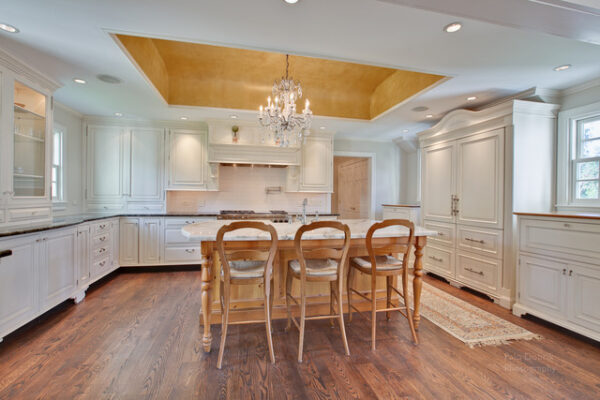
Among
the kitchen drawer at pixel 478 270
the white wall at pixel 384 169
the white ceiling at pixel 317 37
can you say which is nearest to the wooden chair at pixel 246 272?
the white ceiling at pixel 317 37

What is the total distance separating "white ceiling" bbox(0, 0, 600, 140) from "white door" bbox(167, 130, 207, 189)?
4.50ft

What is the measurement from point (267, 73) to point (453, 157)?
2926mm

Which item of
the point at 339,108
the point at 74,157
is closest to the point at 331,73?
the point at 339,108

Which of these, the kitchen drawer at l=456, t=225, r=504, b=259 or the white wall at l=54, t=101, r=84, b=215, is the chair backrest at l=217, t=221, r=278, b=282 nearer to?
the kitchen drawer at l=456, t=225, r=504, b=259

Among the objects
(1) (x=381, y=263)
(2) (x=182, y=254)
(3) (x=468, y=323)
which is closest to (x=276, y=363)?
(1) (x=381, y=263)

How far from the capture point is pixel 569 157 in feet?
9.97

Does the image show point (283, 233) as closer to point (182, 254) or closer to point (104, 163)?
point (182, 254)

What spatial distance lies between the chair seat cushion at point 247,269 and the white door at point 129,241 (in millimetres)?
2867

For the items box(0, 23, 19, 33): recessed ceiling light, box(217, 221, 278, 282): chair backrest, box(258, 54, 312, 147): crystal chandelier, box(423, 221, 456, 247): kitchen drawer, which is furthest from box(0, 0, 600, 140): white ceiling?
box(423, 221, 456, 247): kitchen drawer

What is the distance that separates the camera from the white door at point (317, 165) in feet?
16.1

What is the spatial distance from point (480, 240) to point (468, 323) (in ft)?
3.89

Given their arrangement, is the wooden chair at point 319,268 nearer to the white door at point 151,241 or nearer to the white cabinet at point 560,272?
the white cabinet at point 560,272

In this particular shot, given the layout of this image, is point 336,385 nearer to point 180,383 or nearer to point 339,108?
point 180,383

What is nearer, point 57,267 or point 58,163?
point 57,267
